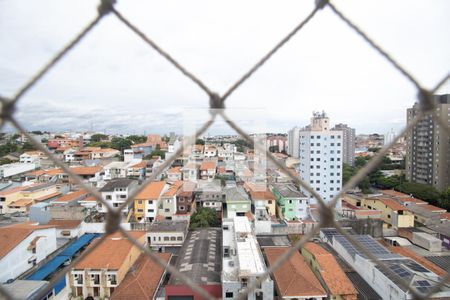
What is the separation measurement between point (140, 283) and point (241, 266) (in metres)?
1.36

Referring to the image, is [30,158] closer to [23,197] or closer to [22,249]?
[23,197]

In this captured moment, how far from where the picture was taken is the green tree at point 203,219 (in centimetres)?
636

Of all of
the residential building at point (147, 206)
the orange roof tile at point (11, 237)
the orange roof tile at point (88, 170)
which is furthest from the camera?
the orange roof tile at point (88, 170)

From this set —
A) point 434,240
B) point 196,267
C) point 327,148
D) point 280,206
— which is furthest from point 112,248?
point 327,148

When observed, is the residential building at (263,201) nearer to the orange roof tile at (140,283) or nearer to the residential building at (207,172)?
the residential building at (207,172)

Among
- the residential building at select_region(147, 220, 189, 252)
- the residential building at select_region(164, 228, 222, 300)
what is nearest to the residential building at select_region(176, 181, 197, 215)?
the residential building at select_region(164, 228, 222, 300)

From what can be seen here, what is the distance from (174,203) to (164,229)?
1431mm

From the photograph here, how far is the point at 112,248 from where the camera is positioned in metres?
→ 4.38

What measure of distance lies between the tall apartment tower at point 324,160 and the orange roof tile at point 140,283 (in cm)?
502

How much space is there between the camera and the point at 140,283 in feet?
12.5

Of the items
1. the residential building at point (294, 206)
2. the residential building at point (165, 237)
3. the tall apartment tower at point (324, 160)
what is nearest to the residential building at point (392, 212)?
the tall apartment tower at point (324, 160)

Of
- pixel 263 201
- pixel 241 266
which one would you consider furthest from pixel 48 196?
pixel 241 266

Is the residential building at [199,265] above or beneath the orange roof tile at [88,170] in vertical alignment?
beneath

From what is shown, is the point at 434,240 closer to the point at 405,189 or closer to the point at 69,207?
the point at 405,189
